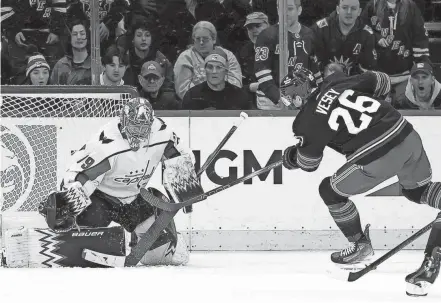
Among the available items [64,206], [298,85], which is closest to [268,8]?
[298,85]

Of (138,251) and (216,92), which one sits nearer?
(138,251)

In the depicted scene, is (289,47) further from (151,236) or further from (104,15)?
(151,236)

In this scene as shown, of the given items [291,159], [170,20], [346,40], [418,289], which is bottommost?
[418,289]

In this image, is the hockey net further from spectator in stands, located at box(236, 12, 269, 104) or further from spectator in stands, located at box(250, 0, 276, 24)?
spectator in stands, located at box(250, 0, 276, 24)

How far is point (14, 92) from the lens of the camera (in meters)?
6.00

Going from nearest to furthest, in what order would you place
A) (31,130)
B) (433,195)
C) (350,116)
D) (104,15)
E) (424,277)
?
(424,277) → (350,116) → (433,195) → (31,130) → (104,15)

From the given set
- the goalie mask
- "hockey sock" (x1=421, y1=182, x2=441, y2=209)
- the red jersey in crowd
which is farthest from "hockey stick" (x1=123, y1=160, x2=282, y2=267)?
the red jersey in crowd

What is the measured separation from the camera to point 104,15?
250 inches

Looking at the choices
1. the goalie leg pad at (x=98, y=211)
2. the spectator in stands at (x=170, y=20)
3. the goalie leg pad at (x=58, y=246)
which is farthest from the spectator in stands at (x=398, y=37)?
the goalie leg pad at (x=58, y=246)

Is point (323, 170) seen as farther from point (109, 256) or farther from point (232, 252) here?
point (109, 256)

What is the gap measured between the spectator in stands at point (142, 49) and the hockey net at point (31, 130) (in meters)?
0.39

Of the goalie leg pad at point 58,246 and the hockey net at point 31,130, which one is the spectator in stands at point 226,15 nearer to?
the hockey net at point 31,130

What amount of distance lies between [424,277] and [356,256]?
2.06 feet

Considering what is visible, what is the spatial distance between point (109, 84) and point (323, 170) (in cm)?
136
